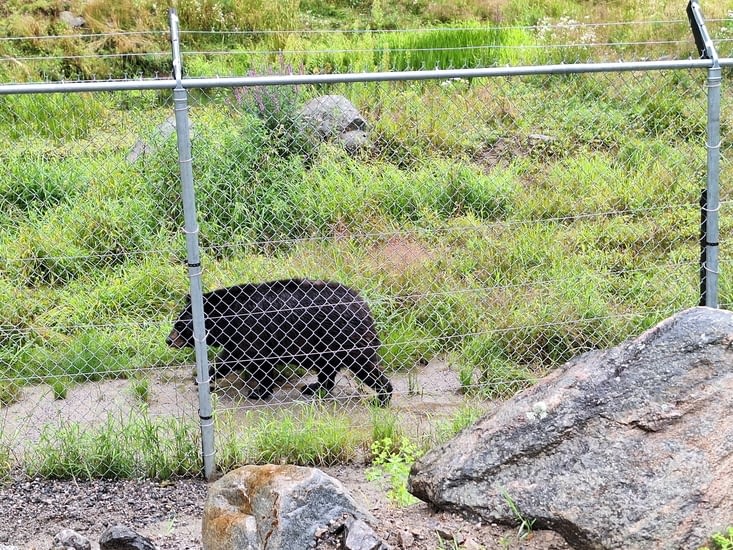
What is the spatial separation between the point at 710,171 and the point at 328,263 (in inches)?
108

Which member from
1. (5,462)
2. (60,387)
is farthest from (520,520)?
(60,387)

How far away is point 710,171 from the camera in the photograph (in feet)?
16.0

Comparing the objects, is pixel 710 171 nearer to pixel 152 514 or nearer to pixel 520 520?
pixel 520 520

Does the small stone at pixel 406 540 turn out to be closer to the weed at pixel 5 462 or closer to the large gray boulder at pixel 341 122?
the weed at pixel 5 462

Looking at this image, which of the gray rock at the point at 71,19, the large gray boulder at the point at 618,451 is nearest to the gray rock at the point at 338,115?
the large gray boulder at the point at 618,451

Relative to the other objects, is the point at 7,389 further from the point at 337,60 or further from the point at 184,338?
the point at 337,60

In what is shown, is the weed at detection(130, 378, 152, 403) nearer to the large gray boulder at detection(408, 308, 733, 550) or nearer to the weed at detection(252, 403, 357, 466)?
the weed at detection(252, 403, 357, 466)

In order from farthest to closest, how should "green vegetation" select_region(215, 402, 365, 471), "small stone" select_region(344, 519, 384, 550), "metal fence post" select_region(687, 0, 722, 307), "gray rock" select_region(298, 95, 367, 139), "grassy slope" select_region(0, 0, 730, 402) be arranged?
"gray rock" select_region(298, 95, 367, 139) < "grassy slope" select_region(0, 0, 730, 402) < "green vegetation" select_region(215, 402, 365, 471) < "metal fence post" select_region(687, 0, 722, 307) < "small stone" select_region(344, 519, 384, 550)

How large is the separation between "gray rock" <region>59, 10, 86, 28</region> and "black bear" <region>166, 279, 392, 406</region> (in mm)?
9735

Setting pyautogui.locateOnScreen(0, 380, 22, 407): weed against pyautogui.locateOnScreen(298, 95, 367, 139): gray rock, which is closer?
pyautogui.locateOnScreen(0, 380, 22, 407): weed

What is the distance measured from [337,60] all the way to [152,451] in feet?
24.9

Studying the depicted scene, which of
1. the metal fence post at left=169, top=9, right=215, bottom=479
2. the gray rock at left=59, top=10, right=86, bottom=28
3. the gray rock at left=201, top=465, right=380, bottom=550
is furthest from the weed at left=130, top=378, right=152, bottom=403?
the gray rock at left=59, top=10, right=86, bottom=28

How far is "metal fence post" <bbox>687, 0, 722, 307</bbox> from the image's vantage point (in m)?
4.70

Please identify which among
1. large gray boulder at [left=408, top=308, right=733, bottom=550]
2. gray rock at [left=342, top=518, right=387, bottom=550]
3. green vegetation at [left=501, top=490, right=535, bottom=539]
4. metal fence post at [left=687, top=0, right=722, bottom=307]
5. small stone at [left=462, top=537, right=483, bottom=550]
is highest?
metal fence post at [left=687, top=0, right=722, bottom=307]
